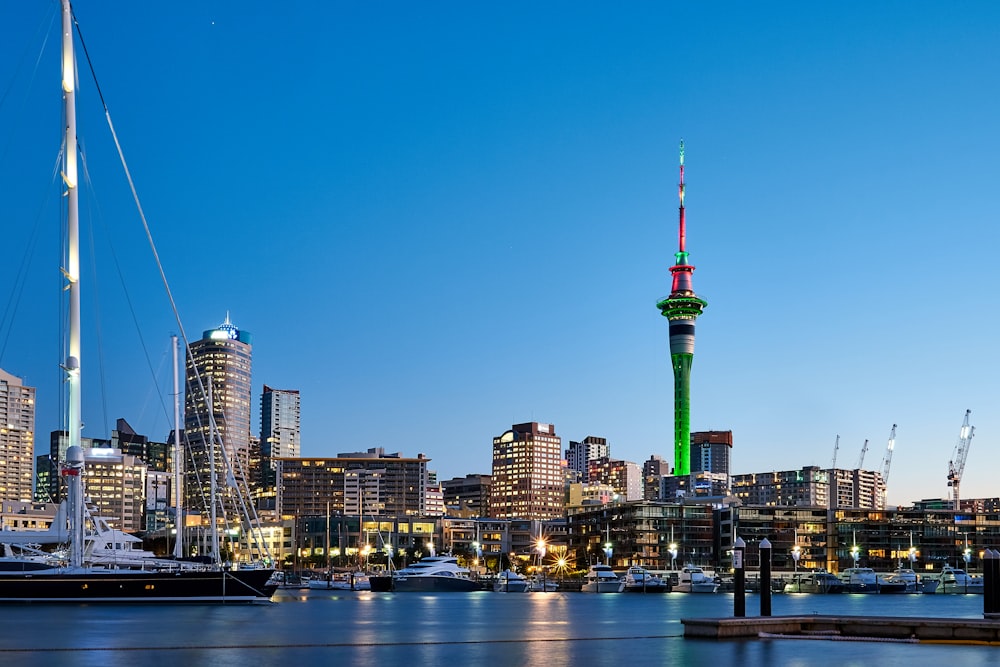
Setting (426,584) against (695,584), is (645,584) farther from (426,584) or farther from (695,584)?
(426,584)

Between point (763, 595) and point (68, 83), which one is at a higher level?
point (68, 83)

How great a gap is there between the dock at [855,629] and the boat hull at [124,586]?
53.0 meters

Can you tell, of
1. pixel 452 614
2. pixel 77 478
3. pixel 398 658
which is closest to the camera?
pixel 398 658

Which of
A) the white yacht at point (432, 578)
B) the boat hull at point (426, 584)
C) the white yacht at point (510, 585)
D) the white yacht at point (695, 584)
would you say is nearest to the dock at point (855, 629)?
the boat hull at point (426, 584)

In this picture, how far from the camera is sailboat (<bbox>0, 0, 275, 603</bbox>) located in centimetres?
7888

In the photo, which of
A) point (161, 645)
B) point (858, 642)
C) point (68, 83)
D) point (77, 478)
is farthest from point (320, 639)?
point (68, 83)

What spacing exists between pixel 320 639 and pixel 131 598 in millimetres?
39063

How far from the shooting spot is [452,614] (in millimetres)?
103000

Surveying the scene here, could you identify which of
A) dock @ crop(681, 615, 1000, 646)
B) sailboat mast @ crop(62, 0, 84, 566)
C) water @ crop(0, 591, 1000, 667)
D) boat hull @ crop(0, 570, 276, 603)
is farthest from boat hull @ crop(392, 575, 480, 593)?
dock @ crop(681, 615, 1000, 646)

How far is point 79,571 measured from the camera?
9288 centimetres

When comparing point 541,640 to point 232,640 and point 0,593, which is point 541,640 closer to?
point 232,640

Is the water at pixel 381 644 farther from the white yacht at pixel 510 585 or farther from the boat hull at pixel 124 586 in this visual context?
the white yacht at pixel 510 585

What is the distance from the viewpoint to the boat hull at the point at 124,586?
9381cm

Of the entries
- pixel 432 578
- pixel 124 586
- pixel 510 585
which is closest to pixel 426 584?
pixel 432 578
